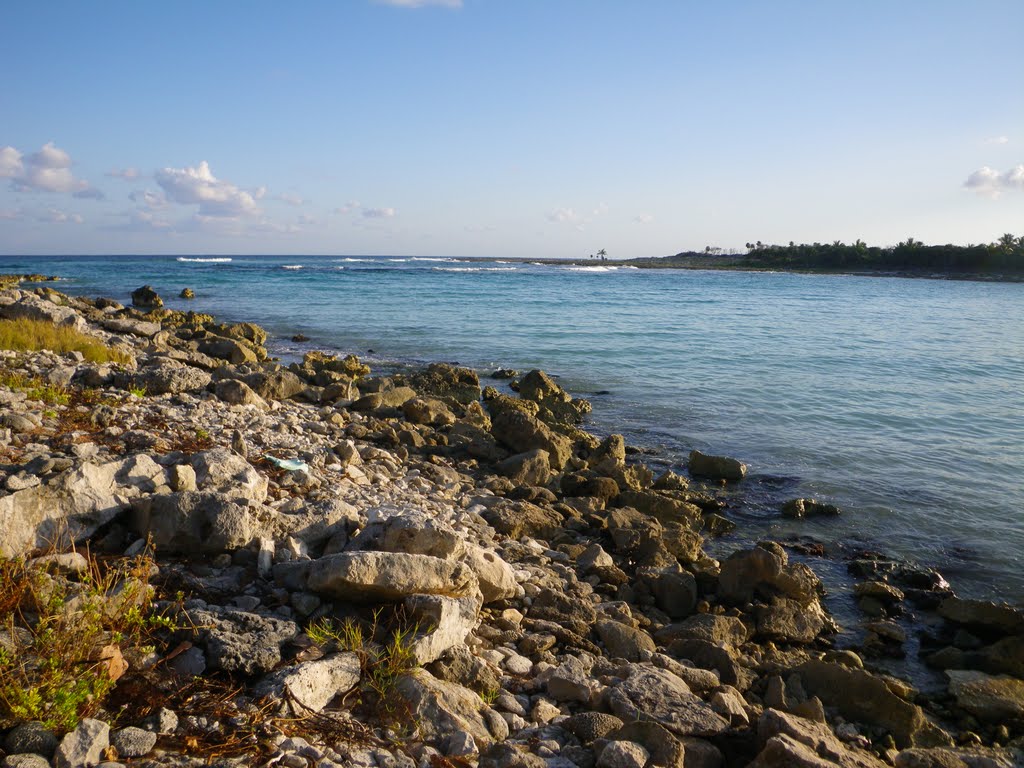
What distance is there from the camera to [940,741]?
15.5 feet

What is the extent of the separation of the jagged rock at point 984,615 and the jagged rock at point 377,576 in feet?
17.1

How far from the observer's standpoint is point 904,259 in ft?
279

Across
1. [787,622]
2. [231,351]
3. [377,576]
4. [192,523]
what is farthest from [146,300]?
[787,622]

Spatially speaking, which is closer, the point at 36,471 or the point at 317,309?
the point at 36,471

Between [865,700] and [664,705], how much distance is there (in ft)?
6.06

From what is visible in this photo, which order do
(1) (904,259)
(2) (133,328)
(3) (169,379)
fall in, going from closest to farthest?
(3) (169,379), (2) (133,328), (1) (904,259)

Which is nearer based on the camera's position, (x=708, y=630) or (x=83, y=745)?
(x=83, y=745)

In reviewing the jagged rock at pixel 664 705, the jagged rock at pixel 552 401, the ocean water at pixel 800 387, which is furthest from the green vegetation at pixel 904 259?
the jagged rock at pixel 664 705

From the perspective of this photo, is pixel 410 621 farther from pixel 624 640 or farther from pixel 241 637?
pixel 624 640

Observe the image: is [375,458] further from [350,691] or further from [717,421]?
[717,421]

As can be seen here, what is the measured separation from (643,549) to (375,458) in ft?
12.1

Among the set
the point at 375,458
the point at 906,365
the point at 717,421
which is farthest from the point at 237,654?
the point at 906,365

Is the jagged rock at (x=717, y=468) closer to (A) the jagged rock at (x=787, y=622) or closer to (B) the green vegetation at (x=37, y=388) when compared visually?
(A) the jagged rock at (x=787, y=622)

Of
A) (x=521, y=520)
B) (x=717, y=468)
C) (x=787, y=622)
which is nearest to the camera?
(x=787, y=622)
